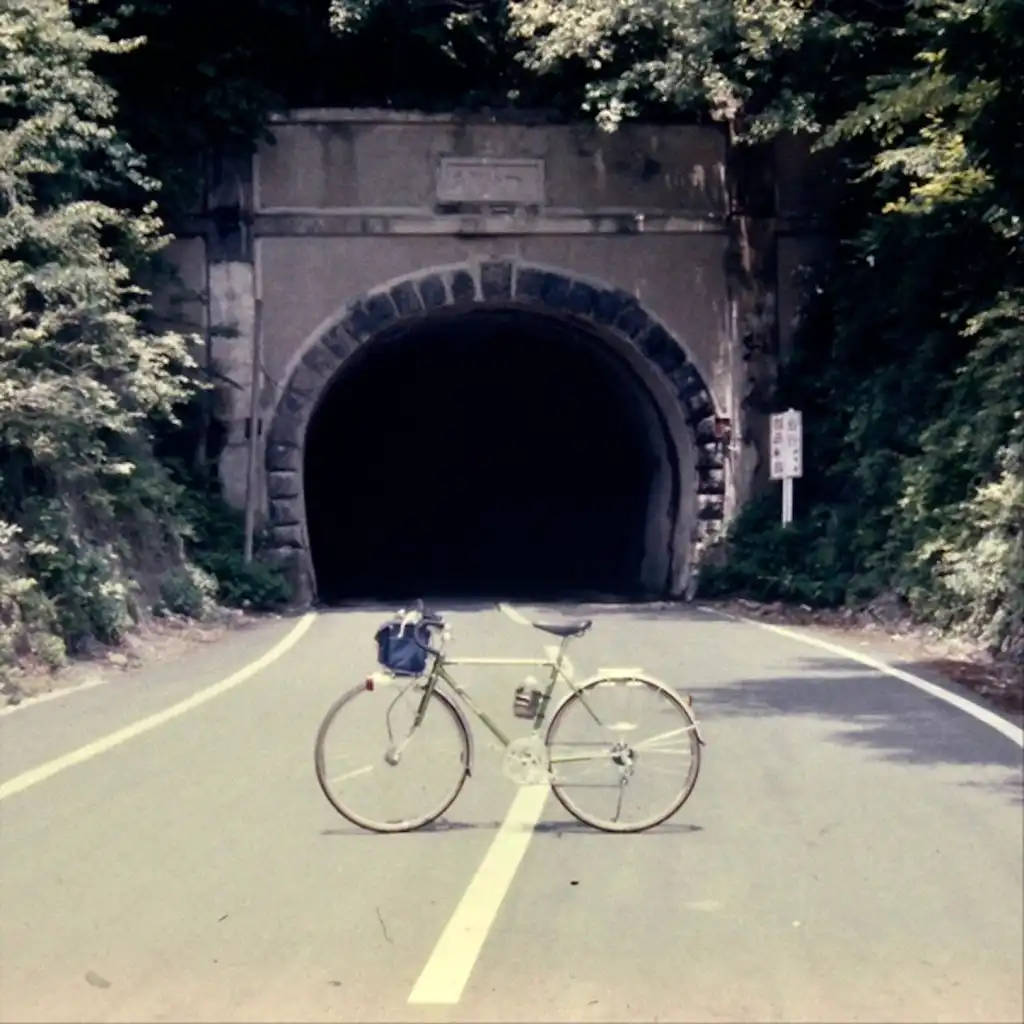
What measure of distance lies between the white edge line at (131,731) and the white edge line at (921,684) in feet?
15.9

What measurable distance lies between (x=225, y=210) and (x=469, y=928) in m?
18.2

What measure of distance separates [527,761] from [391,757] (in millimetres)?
625

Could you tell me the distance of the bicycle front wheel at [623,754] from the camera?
7.71 m

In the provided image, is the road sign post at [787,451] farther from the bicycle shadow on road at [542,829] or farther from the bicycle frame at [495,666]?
the bicycle frame at [495,666]

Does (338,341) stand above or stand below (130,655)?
above

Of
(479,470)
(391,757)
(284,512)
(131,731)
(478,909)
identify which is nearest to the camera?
(478,909)

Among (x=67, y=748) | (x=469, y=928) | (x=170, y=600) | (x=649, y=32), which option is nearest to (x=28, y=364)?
(x=170, y=600)

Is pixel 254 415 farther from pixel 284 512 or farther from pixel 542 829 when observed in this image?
pixel 542 829

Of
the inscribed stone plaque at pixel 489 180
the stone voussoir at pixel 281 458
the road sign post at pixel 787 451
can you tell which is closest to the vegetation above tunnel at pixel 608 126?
the road sign post at pixel 787 451

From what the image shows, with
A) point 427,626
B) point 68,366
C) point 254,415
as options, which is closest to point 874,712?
point 427,626

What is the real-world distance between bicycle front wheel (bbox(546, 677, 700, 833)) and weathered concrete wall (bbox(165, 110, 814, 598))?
635 inches

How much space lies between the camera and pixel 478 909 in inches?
262

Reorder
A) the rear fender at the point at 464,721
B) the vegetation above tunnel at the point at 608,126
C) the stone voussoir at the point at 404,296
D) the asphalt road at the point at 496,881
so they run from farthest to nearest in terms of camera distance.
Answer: the stone voussoir at the point at 404,296, the vegetation above tunnel at the point at 608,126, the rear fender at the point at 464,721, the asphalt road at the point at 496,881

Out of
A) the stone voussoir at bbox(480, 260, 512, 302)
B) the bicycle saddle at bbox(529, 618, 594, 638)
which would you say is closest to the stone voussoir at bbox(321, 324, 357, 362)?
the stone voussoir at bbox(480, 260, 512, 302)
